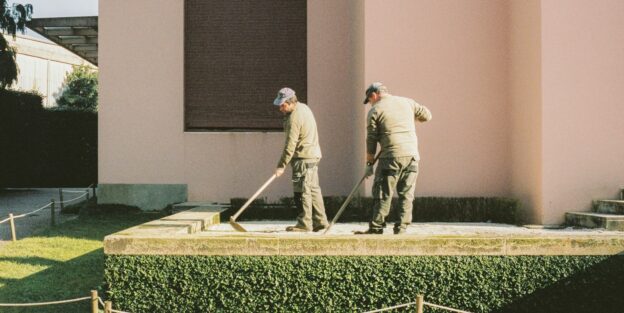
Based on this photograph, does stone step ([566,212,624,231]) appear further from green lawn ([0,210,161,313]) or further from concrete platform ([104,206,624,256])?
green lawn ([0,210,161,313])

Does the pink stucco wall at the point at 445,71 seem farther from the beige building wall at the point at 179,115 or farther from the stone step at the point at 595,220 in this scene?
the beige building wall at the point at 179,115

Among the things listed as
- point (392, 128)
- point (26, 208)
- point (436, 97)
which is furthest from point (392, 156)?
point (26, 208)

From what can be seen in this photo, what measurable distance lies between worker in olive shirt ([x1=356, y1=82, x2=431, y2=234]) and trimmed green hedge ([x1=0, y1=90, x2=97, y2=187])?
46.3 ft

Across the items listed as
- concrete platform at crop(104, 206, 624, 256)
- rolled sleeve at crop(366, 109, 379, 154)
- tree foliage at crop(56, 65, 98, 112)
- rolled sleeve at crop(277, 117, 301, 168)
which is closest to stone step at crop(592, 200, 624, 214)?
concrete platform at crop(104, 206, 624, 256)

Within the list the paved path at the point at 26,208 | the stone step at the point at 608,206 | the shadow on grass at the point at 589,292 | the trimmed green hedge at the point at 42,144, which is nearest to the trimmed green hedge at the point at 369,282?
the shadow on grass at the point at 589,292

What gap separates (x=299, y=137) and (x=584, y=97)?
3581mm

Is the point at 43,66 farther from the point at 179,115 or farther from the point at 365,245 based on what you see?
the point at 365,245

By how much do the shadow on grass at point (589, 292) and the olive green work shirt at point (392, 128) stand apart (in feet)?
5.82

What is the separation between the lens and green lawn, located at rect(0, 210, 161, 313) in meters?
5.47

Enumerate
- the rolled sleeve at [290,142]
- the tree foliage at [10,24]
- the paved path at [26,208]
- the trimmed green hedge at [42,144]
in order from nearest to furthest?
the rolled sleeve at [290,142] → the paved path at [26,208] → the tree foliage at [10,24] → the trimmed green hedge at [42,144]

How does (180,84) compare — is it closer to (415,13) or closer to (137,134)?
(137,134)

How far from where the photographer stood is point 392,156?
557 centimetres

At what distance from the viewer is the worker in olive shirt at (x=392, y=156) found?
5.59 meters

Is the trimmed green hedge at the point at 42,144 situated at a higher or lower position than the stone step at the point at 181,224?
higher
